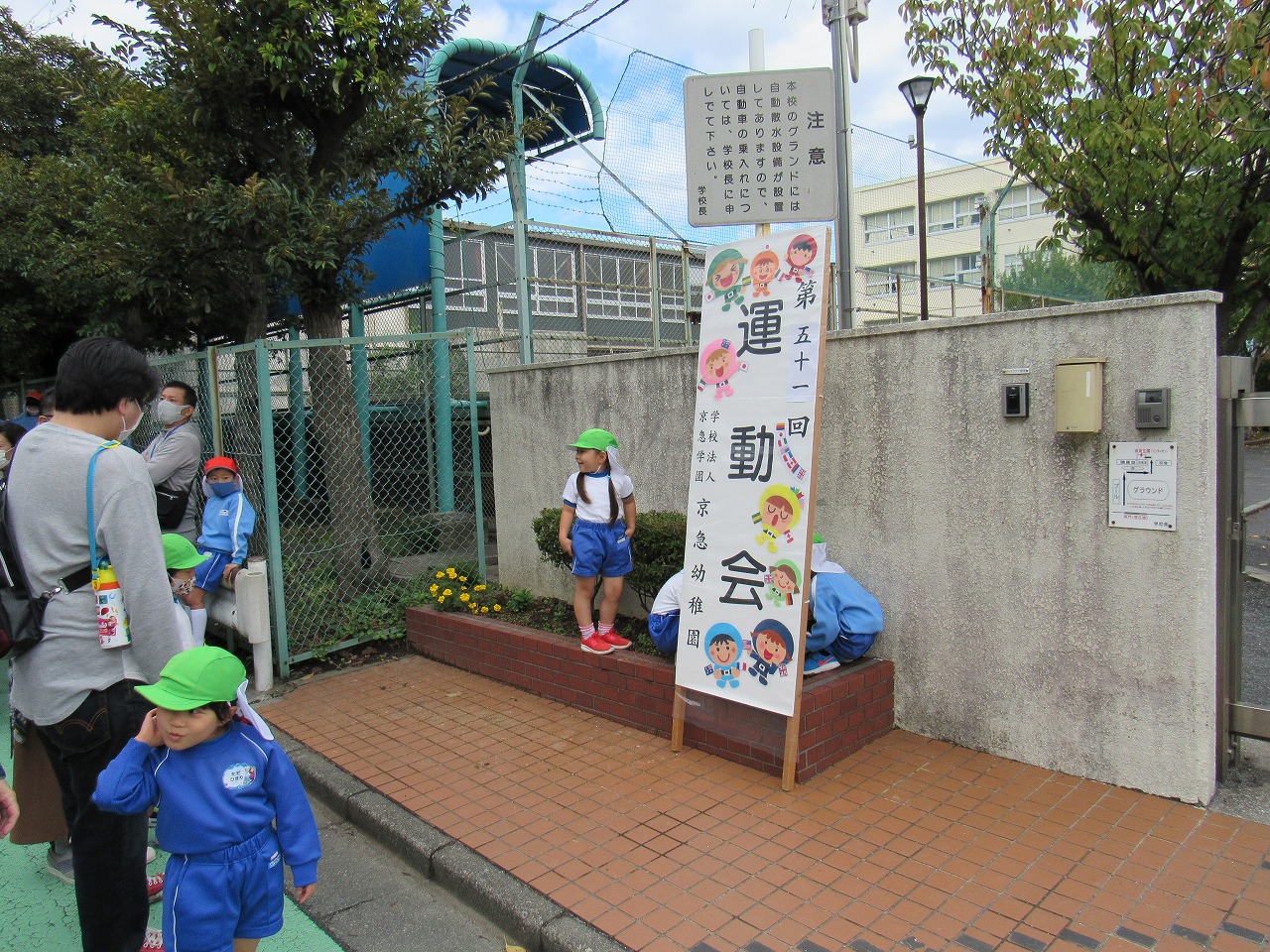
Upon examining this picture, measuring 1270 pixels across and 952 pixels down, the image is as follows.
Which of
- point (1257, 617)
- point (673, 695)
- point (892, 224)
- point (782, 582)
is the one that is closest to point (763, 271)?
point (782, 582)

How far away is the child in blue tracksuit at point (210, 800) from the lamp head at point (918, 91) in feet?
37.8

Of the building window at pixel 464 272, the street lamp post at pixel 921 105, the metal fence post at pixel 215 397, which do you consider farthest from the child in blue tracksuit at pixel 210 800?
the street lamp post at pixel 921 105

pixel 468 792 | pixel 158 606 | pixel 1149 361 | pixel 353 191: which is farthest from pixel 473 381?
pixel 1149 361

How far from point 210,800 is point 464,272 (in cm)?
772

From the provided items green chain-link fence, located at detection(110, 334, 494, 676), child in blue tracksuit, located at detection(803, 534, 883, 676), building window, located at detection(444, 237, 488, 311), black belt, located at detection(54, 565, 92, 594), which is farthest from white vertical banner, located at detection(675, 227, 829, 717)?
building window, located at detection(444, 237, 488, 311)

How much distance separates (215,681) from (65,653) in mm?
623

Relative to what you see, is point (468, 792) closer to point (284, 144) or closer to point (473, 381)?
point (473, 381)

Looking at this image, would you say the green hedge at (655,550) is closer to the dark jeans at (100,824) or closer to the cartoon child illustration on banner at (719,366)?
the cartoon child illustration on banner at (719,366)

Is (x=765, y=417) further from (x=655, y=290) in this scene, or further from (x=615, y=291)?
(x=615, y=291)

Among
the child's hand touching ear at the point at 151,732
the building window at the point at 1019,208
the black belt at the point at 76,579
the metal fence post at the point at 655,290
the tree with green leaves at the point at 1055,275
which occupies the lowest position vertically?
the child's hand touching ear at the point at 151,732

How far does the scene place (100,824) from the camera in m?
2.50

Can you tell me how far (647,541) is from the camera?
489 centimetres

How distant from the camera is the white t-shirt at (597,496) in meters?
4.69

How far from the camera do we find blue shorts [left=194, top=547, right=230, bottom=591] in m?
5.05
